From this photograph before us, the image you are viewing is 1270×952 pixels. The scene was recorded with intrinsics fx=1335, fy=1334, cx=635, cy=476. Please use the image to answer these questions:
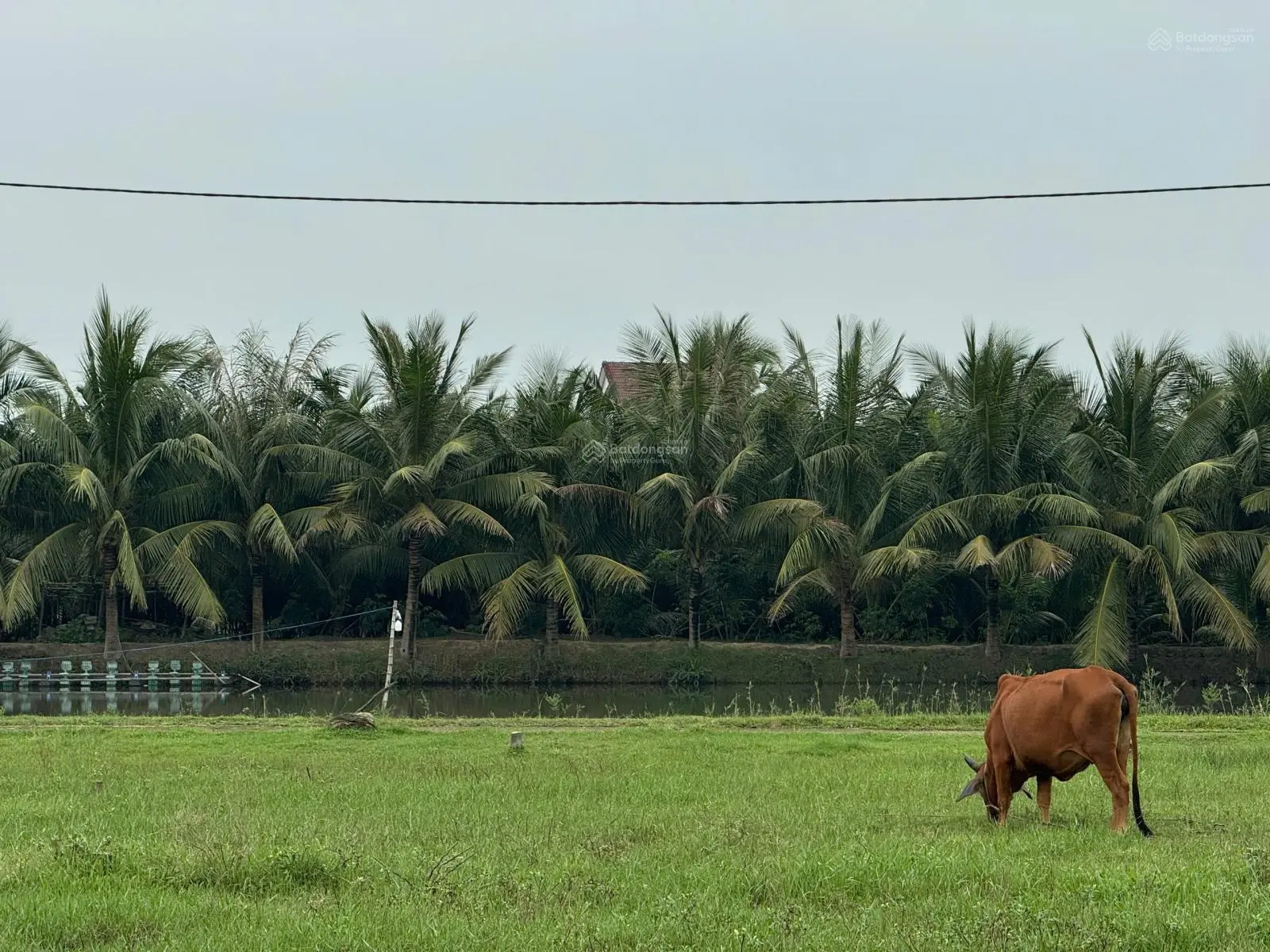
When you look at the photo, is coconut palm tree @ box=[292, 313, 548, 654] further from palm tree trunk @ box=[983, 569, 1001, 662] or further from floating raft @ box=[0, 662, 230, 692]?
palm tree trunk @ box=[983, 569, 1001, 662]

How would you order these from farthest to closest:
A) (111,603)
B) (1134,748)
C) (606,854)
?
(111,603) → (1134,748) → (606,854)

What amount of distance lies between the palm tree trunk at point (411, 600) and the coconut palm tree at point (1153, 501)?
1415 centimetres

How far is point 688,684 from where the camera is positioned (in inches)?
1192

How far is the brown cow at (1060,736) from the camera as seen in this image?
912 centimetres

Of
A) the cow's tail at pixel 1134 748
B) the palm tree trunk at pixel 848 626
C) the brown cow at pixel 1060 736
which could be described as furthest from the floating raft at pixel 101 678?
the cow's tail at pixel 1134 748

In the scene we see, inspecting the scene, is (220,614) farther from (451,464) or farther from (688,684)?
(688,684)

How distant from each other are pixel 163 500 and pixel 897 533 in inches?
650

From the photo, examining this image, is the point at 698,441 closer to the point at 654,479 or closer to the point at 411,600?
the point at 654,479

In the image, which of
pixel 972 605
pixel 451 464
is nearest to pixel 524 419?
pixel 451 464

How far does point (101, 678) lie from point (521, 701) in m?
9.39

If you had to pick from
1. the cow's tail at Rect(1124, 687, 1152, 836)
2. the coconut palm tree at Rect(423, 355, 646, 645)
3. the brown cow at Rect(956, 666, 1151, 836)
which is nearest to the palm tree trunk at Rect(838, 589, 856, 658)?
the coconut palm tree at Rect(423, 355, 646, 645)

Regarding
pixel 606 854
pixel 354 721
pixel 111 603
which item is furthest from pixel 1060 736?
pixel 111 603

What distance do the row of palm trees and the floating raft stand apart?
3.49 feet

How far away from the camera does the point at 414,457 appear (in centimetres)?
2970
